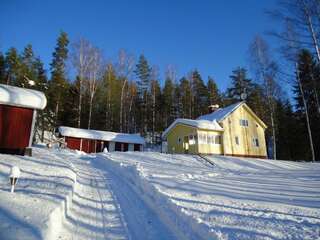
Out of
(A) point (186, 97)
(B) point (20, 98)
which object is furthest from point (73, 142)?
(A) point (186, 97)

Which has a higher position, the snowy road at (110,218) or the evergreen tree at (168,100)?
the evergreen tree at (168,100)

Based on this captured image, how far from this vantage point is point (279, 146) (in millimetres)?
33656

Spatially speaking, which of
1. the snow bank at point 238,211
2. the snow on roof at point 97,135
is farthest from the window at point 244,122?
the snow bank at point 238,211

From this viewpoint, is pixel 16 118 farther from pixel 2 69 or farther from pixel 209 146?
pixel 2 69

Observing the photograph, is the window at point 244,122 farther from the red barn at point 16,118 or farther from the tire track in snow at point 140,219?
the tire track in snow at point 140,219

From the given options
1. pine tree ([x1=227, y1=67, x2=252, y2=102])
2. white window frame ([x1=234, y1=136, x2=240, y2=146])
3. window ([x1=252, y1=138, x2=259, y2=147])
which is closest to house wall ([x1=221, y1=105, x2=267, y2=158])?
Answer: white window frame ([x1=234, y1=136, x2=240, y2=146])

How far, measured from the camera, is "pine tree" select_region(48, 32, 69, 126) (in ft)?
105

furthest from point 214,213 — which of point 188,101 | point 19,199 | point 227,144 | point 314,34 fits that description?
point 188,101

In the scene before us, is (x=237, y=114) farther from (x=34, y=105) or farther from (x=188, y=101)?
(x=34, y=105)

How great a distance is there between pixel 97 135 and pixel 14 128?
17396 millimetres

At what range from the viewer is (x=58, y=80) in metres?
32.6

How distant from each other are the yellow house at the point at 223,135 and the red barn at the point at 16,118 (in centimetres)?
1432

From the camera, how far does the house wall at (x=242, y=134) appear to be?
79.3ft

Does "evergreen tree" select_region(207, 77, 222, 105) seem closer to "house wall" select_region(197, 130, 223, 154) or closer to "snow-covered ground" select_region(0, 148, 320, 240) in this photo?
"house wall" select_region(197, 130, 223, 154)
